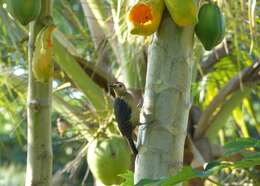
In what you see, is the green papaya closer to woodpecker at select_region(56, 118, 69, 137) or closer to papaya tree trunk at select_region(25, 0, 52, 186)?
papaya tree trunk at select_region(25, 0, 52, 186)

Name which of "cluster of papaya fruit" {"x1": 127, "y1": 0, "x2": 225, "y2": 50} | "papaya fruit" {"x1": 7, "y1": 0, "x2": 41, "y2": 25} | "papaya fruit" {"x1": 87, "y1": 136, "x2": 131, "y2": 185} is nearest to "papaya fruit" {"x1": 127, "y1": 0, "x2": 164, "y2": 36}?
"cluster of papaya fruit" {"x1": 127, "y1": 0, "x2": 225, "y2": 50}

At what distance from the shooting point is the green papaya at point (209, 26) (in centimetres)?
156

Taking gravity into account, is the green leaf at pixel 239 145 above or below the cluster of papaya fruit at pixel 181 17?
below

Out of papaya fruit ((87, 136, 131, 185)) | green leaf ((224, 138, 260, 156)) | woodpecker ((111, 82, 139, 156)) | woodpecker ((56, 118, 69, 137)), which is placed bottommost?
green leaf ((224, 138, 260, 156))

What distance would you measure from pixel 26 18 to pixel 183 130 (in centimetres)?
48

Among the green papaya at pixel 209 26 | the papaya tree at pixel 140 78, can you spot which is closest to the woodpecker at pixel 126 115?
the papaya tree at pixel 140 78

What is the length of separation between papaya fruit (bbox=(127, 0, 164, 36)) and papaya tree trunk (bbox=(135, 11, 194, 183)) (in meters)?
0.03

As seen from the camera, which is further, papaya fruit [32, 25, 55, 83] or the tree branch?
the tree branch

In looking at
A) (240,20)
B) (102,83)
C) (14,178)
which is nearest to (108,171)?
(102,83)

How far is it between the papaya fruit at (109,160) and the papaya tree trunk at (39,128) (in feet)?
2.81

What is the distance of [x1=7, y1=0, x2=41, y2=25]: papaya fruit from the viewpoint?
166 centimetres

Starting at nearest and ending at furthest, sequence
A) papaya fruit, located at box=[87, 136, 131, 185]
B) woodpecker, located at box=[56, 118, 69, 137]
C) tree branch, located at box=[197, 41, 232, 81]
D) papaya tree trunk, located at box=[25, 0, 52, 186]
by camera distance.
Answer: papaya tree trunk, located at box=[25, 0, 52, 186] → papaya fruit, located at box=[87, 136, 131, 185] → woodpecker, located at box=[56, 118, 69, 137] → tree branch, located at box=[197, 41, 232, 81]

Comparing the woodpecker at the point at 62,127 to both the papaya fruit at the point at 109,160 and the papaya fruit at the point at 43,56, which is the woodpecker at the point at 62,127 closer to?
the papaya fruit at the point at 109,160

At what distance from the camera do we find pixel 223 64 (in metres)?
4.08
